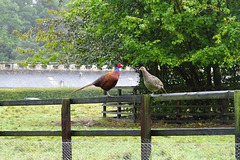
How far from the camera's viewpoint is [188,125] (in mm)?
15805

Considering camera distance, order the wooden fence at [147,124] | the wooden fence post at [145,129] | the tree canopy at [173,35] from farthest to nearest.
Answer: the tree canopy at [173,35] → the wooden fence post at [145,129] → the wooden fence at [147,124]

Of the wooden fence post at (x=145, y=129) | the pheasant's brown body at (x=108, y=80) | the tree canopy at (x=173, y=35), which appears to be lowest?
the wooden fence post at (x=145, y=129)

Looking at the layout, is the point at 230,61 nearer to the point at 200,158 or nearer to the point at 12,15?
the point at 200,158

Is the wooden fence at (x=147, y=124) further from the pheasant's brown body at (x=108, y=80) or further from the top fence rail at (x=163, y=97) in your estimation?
the pheasant's brown body at (x=108, y=80)

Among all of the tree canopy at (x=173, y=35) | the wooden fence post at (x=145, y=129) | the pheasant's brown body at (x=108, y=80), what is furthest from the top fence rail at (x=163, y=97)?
the tree canopy at (x=173, y=35)

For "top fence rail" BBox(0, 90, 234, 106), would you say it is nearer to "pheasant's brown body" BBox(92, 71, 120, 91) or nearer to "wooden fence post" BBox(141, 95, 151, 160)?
"wooden fence post" BBox(141, 95, 151, 160)

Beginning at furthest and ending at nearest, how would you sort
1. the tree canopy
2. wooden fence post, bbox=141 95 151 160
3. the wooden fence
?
the tree canopy, wooden fence post, bbox=141 95 151 160, the wooden fence

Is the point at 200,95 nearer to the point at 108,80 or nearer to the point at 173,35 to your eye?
the point at 108,80

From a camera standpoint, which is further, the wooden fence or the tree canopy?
the tree canopy

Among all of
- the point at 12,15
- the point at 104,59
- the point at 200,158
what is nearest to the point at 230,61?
the point at 104,59

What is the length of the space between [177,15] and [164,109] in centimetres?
458

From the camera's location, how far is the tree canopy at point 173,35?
13570 mm

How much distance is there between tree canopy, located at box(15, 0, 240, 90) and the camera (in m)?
13.6

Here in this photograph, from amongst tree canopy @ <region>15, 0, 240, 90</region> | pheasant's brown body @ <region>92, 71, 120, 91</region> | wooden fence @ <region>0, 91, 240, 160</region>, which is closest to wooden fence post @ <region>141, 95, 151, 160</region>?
wooden fence @ <region>0, 91, 240, 160</region>
